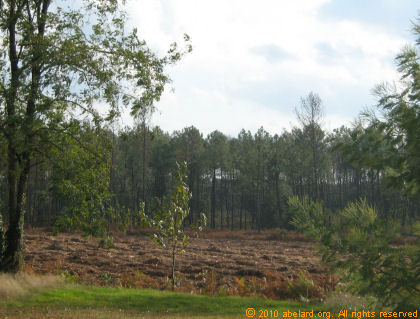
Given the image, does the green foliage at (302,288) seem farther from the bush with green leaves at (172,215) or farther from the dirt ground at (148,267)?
the bush with green leaves at (172,215)

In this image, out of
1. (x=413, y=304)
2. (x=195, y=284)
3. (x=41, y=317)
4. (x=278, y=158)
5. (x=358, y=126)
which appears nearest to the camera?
(x=413, y=304)

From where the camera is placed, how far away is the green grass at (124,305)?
31.8 feet

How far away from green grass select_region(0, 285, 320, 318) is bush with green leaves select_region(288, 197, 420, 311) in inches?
244

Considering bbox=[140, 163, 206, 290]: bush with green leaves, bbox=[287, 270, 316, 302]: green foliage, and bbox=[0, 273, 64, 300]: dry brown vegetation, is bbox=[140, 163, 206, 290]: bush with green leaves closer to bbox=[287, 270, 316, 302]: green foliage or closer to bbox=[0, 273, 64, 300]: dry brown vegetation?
bbox=[0, 273, 64, 300]: dry brown vegetation

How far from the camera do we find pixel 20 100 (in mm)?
12078

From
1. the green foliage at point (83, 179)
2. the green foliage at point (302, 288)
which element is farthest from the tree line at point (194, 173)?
the green foliage at point (302, 288)

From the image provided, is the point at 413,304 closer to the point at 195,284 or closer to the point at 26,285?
the point at 26,285

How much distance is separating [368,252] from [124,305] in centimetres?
867

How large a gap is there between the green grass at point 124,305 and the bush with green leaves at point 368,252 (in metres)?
6.18

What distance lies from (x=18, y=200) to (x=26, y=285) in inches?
130

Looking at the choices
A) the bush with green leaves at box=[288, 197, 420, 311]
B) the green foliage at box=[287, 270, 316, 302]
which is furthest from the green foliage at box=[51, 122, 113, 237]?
the bush with green leaves at box=[288, 197, 420, 311]

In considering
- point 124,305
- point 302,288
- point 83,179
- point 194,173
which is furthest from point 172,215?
point 194,173

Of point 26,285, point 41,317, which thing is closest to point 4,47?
point 26,285

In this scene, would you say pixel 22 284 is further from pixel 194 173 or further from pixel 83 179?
pixel 194 173
